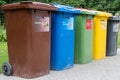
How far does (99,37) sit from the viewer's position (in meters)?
9.43

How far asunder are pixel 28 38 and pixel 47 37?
604 mm

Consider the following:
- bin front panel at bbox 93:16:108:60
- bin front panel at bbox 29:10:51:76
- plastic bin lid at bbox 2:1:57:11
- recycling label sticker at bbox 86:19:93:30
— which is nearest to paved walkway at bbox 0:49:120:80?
bin front panel at bbox 29:10:51:76

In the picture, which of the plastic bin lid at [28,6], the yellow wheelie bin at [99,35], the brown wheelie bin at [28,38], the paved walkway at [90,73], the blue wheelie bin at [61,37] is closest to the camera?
the plastic bin lid at [28,6]

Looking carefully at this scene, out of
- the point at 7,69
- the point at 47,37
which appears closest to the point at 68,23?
the point at 47,37

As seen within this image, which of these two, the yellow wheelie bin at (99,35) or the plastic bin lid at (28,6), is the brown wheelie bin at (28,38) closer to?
the plastic bin lid at (28,6)

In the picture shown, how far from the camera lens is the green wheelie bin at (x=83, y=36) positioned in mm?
8236

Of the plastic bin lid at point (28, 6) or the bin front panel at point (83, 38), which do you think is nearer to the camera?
the plastic bin lid at point (28, 6)

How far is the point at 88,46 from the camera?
28.2 feet

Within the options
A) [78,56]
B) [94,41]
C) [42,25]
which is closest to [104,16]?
[94,41]

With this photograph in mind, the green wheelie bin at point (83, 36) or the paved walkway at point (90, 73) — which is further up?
the green wheelie bin at point (83, 36)

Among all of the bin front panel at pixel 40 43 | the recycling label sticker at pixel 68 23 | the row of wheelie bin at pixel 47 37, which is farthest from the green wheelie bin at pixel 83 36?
the bin front panel at pixel 40 43

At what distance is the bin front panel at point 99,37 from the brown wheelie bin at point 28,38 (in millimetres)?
2834

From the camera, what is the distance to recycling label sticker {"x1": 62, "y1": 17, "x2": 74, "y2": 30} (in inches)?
289

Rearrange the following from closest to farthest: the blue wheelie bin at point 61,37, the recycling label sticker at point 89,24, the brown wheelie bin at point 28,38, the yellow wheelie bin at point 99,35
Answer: the brown wheelie bin at point 28,38
the blue wheelie bin at point 61,37
the recycling label sticker at point 89,24
the yellow wheelie bin at point 99,35
